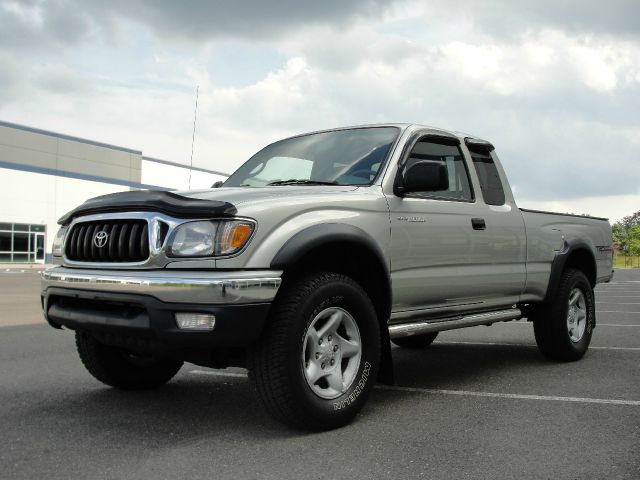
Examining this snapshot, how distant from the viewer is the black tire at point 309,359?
3.63m

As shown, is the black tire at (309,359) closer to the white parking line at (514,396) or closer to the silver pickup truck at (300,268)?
the silver pickup truck at (300,268)

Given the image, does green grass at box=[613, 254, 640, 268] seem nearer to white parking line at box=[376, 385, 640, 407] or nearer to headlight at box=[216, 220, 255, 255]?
white parking line at box=[376, 385, 640, 407]

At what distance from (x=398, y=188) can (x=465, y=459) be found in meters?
1.89

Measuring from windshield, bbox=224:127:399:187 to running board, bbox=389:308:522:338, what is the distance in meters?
1.01

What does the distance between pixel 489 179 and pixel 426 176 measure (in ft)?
5.07

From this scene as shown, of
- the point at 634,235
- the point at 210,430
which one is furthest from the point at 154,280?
the point at 634,235

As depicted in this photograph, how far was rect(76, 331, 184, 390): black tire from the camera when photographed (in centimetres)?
473

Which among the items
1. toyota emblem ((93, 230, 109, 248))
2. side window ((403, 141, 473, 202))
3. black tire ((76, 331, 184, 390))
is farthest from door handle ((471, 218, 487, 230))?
toyota emblem ((93, 230, 109, 248))

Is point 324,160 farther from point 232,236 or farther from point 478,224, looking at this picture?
point 232,236

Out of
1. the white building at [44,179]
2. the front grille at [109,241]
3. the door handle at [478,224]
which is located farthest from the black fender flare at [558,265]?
the white building at [44,179]

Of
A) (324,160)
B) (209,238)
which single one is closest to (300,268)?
(209,238)

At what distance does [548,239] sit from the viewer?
6148mm

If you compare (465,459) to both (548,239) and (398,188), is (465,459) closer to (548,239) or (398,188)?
(398,188)

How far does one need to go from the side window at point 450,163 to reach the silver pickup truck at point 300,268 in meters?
0.02
